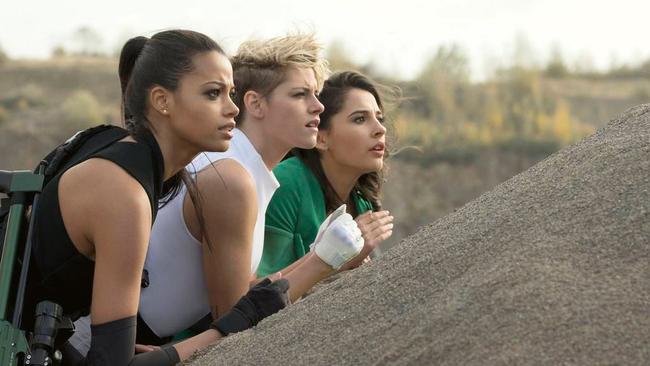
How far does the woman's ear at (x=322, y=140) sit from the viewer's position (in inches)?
189

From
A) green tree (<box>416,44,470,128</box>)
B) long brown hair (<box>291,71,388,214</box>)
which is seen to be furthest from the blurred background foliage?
long brown hair (<box>291,71,388,214</box>)

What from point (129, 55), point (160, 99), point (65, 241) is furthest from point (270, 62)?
point (65, 241)

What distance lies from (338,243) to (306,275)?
159 mm

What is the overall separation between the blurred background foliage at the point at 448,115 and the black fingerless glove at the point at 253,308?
49.0 ft

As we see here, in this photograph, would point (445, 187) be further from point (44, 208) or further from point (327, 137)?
point (44, 208)

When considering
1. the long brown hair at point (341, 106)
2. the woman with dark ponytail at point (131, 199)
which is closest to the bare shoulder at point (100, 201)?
the woman with dark ponytail at point (131, 199)

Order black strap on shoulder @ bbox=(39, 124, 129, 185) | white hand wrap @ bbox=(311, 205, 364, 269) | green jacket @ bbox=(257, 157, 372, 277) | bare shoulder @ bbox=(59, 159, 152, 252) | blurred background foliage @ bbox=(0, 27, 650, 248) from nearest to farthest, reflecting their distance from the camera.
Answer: bare shoulder @ bbox=(59, 159, 152, 252), black strap on shoulder @ bbox=(39, 124, 129, 185), white hand wrap @ bbox=(311, 205, 364, 269), green jacket @ bbox=(257, 157, 372, 277), blurred background foliage @ bbox=(0, 27, 650, 248)

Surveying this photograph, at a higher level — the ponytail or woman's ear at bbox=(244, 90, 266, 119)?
the ponytail

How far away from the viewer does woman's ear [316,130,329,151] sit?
189 inches

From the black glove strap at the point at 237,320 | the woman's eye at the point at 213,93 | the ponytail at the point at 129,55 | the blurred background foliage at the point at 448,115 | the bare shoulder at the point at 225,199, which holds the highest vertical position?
the ponytail at the point at 129,55

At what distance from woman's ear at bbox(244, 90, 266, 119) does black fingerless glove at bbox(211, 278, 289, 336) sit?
1003 millimetres

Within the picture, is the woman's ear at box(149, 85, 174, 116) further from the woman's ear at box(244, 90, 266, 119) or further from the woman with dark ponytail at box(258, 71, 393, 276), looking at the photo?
the woman with dark ponytail at box(258, 71, 393, 276)

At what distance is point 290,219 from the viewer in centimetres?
449

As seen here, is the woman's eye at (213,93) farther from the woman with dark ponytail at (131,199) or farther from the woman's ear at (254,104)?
the woman's ear at (254,104)
